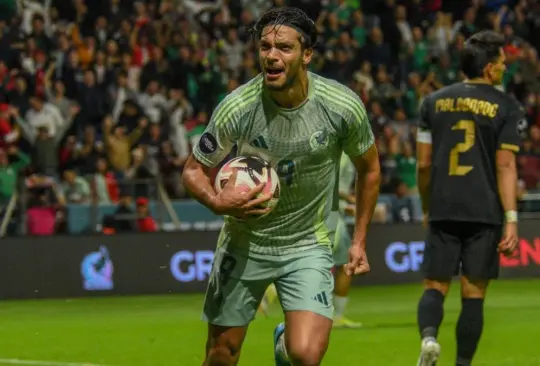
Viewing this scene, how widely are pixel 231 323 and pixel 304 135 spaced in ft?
3.51

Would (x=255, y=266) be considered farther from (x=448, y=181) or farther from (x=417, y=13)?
(x=417, y=13)

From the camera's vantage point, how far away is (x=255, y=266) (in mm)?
7262

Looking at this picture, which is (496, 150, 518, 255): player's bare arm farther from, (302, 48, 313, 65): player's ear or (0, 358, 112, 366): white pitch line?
(0, 358, 112, 366): white pitch line

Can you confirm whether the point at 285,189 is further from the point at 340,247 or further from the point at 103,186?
the point at 103,186

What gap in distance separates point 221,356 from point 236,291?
352mm

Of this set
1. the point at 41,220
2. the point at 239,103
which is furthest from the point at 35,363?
the point at 41,220

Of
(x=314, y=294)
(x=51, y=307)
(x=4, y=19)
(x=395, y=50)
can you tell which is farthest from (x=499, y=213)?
(x=395, y=50)

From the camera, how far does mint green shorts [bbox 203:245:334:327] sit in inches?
283

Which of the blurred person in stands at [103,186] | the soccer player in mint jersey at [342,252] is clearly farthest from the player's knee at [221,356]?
the blurred person in stands at [103,186]

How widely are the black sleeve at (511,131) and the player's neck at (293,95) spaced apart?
2232 millimetres

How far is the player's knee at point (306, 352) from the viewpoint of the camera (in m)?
6.89

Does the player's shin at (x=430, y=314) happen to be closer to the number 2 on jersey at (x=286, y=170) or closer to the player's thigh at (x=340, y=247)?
the number 2 on jersey at (x=286, y=170)

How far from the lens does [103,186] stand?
64.3ft

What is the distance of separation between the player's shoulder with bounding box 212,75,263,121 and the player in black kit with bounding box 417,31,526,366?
7.41 ft
